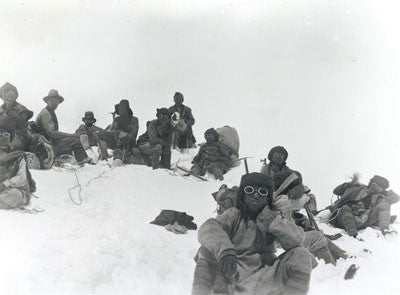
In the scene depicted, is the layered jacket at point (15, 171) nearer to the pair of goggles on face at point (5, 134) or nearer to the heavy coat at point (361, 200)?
the pair of goggles on face at point (5, 134)

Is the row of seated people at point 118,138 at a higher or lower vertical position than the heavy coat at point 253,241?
higher

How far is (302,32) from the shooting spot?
10.0m

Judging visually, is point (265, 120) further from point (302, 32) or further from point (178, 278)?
point (178, 278)

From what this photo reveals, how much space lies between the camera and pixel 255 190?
4.16 metres

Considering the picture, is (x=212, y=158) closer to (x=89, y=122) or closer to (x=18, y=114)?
(x=89, y=122)

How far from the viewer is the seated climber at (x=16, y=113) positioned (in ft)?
21.5

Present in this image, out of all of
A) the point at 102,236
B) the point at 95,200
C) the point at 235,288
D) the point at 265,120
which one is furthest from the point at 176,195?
the point at 265,120

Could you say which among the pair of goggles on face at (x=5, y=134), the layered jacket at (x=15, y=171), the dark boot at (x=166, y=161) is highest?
the pair of goggles on face at (x=5, y=134)

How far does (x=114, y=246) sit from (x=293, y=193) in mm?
2167

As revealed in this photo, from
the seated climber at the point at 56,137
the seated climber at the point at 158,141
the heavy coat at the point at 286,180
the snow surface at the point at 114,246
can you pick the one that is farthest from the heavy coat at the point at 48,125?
the heavy coat at the point at 286,180

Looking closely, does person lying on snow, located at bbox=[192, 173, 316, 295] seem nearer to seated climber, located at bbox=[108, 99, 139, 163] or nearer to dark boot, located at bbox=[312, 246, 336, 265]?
dark boot, located at bbox=[312, 246, 336, 265]

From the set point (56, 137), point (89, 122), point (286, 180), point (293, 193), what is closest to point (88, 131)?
point (89, 122)

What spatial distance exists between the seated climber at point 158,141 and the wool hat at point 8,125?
2.12 m

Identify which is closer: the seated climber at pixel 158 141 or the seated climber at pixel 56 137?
the seated climber at pixel 56 137
